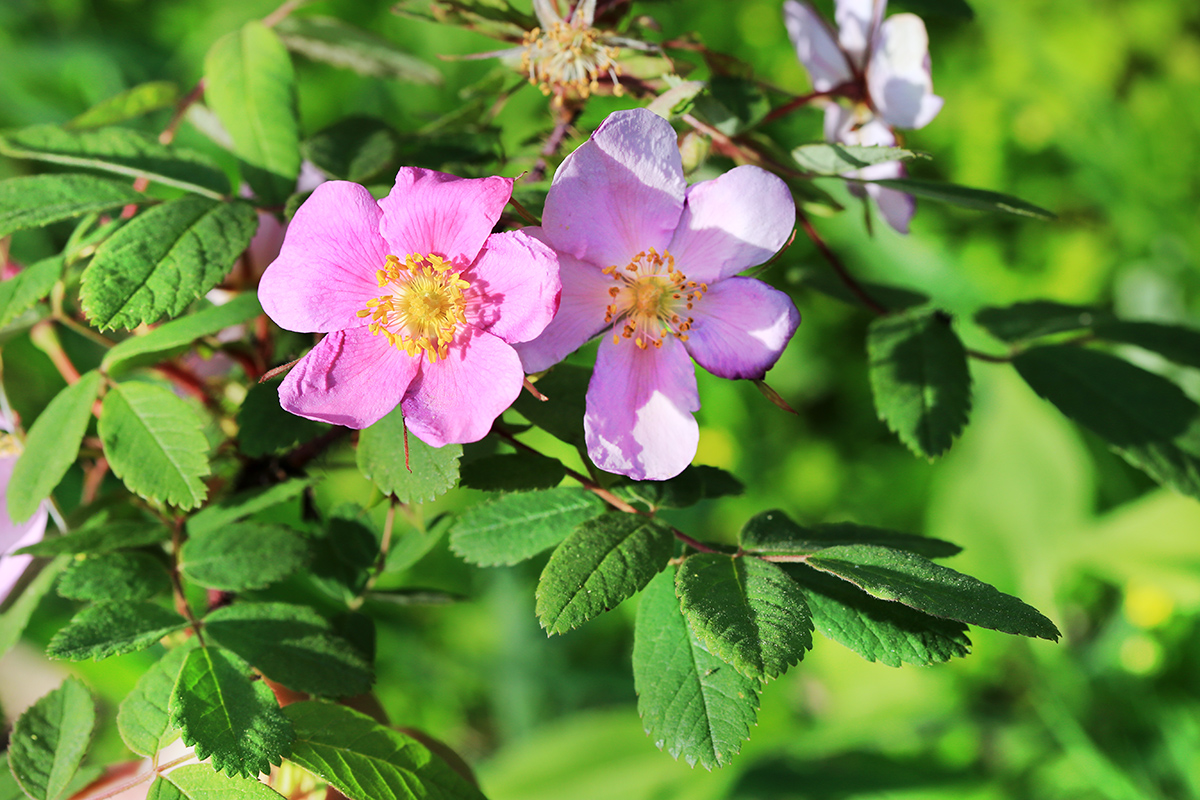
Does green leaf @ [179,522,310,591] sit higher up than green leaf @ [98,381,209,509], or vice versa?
green leaf @ [98,381,209,509]

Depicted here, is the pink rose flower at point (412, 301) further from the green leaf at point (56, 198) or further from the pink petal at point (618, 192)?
the green leaf at point (56, 198)

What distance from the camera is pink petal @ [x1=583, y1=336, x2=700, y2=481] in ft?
1.36

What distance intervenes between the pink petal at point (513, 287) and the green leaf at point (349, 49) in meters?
0.36

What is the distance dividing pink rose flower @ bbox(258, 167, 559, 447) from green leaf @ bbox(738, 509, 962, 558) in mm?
164

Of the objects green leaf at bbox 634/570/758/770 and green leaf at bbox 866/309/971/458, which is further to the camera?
green leaf at bbox 866/309/971/458

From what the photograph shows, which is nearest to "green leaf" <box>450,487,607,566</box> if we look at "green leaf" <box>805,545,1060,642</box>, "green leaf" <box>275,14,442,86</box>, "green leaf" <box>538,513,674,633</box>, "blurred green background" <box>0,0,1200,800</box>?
"green leaf" <box>538,513,674,633</box>

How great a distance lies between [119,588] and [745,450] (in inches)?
51.2

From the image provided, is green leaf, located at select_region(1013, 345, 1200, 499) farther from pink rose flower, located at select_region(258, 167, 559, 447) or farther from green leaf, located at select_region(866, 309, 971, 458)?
pink rose flower, located at select_region(258, 167, 559, 447)

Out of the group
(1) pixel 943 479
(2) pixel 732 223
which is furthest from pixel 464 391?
(1) pixel 943 479

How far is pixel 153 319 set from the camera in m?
0.43

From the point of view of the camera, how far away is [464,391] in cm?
41

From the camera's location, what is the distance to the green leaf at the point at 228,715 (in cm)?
41

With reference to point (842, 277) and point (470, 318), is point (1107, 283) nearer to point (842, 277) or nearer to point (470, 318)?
point (842, 277)

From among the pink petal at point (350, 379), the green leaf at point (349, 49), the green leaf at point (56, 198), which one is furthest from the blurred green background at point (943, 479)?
the pink petal at point (350, 379)
